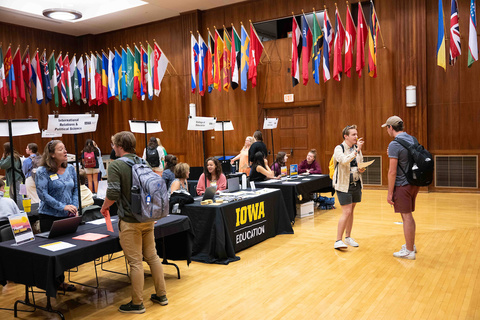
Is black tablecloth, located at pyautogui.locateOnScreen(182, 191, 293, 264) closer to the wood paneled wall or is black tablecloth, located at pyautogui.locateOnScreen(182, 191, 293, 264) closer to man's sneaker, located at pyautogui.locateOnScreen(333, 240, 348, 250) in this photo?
man's sneaker, located at pyautogui.locateOnScreen(333, 240, 348, 250)

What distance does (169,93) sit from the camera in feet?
47.2

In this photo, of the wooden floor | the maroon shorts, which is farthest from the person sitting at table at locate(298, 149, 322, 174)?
the maroon shorts

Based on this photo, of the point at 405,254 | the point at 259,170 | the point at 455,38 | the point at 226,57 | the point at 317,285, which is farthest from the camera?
the point at 226,57

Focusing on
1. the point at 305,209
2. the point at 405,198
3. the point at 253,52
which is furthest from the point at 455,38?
the point at 405,198

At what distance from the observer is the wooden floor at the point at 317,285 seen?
360 centimetres

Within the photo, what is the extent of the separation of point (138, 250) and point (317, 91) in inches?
353

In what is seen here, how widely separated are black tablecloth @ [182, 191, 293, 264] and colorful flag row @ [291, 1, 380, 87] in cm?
596

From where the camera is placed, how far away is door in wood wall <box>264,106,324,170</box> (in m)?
11.8

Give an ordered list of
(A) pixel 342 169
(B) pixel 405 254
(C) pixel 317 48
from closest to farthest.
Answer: (B) pixel 405 254 → (A) pixel 342 169 → (C) pixel 317 48

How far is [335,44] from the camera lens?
10.5m

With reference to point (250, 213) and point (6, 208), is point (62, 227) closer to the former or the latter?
point (6, 208)

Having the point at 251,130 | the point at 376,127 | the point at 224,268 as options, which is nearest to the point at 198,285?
the point at 224,268

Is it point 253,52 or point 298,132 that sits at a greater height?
point 253,52

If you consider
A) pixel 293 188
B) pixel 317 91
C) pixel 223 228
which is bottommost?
pixel 223 228
